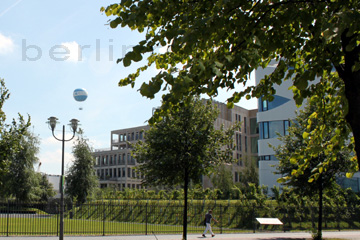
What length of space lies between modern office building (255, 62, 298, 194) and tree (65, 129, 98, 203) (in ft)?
69.5

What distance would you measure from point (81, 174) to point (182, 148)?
113ft

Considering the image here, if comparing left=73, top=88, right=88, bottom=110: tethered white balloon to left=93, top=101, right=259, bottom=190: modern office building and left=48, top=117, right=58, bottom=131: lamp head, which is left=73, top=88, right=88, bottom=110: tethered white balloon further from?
left=48, top=117, right=58, bottom=131: lamp head

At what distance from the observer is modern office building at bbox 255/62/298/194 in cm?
5059

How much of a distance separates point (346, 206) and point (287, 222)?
6.11 metres

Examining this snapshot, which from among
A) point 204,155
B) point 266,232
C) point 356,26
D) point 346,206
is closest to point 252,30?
point 356,26

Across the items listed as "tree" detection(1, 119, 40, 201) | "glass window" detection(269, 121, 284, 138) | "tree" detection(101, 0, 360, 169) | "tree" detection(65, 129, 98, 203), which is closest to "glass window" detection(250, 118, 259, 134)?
"glass window" detection(269, 121, 284, 138)

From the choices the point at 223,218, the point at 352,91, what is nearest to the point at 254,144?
the point at 223,218

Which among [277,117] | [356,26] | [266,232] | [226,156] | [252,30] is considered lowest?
[266,232]

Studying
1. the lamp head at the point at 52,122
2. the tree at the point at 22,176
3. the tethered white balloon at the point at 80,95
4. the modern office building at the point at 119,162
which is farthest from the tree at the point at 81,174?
the modern office building at the point at 119,162

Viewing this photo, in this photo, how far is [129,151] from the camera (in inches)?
3762

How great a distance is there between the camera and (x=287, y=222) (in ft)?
94.8

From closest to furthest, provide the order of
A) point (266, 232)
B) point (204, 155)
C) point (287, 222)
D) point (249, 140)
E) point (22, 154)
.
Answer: point (204, 155) → point (266, 232) → point (287, 222) → point (22, 154) → point (249, 140)

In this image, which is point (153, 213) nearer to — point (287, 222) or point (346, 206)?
point (287, 222)

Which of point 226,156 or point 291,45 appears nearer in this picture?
point 291,45
